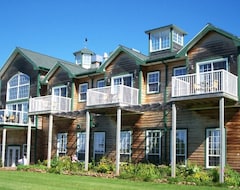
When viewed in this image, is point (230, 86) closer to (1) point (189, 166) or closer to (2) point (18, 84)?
(1) point (189, 166)

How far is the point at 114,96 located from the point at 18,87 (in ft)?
41.5

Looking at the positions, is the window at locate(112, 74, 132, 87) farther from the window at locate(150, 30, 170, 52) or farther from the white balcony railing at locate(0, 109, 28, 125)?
the white balcony railing at locate(0, 109, 28, 125)

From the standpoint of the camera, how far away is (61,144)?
1200 inches

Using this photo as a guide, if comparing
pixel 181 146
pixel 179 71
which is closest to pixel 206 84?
pixel 179 71

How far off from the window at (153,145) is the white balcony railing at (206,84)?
430 cm

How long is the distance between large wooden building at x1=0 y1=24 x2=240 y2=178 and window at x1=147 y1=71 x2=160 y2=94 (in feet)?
0.22

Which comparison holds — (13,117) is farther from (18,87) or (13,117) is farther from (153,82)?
(153,82)

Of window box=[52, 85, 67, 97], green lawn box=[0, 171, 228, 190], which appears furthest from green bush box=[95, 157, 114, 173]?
window box=[52, 85, 67, 97]

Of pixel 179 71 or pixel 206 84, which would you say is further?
pixel 179 71

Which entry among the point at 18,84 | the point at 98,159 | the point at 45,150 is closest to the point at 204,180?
the point at 98,159

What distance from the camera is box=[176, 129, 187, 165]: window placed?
74.9 feet

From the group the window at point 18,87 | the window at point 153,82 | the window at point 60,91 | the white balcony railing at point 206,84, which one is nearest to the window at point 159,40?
the window at point 153,82

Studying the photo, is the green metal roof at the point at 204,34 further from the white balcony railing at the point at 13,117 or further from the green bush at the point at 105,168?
the white balcony railing at the point at 13,117

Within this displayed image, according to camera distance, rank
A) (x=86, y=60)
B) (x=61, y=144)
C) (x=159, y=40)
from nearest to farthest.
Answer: (x=159, y=40) → (x=61, y=144) → (x=86, y=60)
